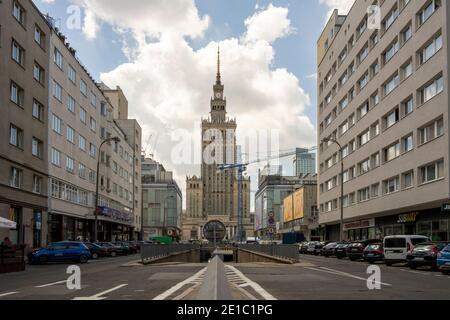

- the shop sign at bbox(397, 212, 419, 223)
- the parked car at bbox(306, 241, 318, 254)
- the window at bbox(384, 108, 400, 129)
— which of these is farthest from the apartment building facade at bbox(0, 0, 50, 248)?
the shop sign at bbox(397, 212, 419, 223)

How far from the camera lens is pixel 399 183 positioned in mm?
48250

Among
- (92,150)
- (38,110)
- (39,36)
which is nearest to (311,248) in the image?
(92,150)

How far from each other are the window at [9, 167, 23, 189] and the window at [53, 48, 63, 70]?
14517 mm

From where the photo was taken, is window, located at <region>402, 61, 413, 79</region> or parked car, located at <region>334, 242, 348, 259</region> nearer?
window, located at <region>402, 61, 413, 79</region>

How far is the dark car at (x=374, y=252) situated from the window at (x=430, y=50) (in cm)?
1384

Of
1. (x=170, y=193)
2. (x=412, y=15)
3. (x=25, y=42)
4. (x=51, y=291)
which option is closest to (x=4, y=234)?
(x=25, y=42)

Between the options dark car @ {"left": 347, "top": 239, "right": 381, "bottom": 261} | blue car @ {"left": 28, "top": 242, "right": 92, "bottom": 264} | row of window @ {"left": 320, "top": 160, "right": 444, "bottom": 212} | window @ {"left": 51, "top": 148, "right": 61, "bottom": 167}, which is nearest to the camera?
blue car @ {"left": 28, "top": 242, "right": 92, "bottom": 264}

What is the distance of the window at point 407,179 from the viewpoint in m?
45.8

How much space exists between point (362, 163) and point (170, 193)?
361 ft

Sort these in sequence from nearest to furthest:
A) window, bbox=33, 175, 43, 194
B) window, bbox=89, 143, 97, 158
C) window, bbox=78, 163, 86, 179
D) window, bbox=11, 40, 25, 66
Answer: window, bbox=11, 40, 25, 66 < window, bbox=33, 175, 43, 194 < window, bbox=78, 163, 86, 179 < window, bbox=89, 143, 97, 158

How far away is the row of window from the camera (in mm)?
40803

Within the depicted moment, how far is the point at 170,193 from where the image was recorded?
168 metres

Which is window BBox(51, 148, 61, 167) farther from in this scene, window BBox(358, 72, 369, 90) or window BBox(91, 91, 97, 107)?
window BBox(358, 72, 369, 90)
